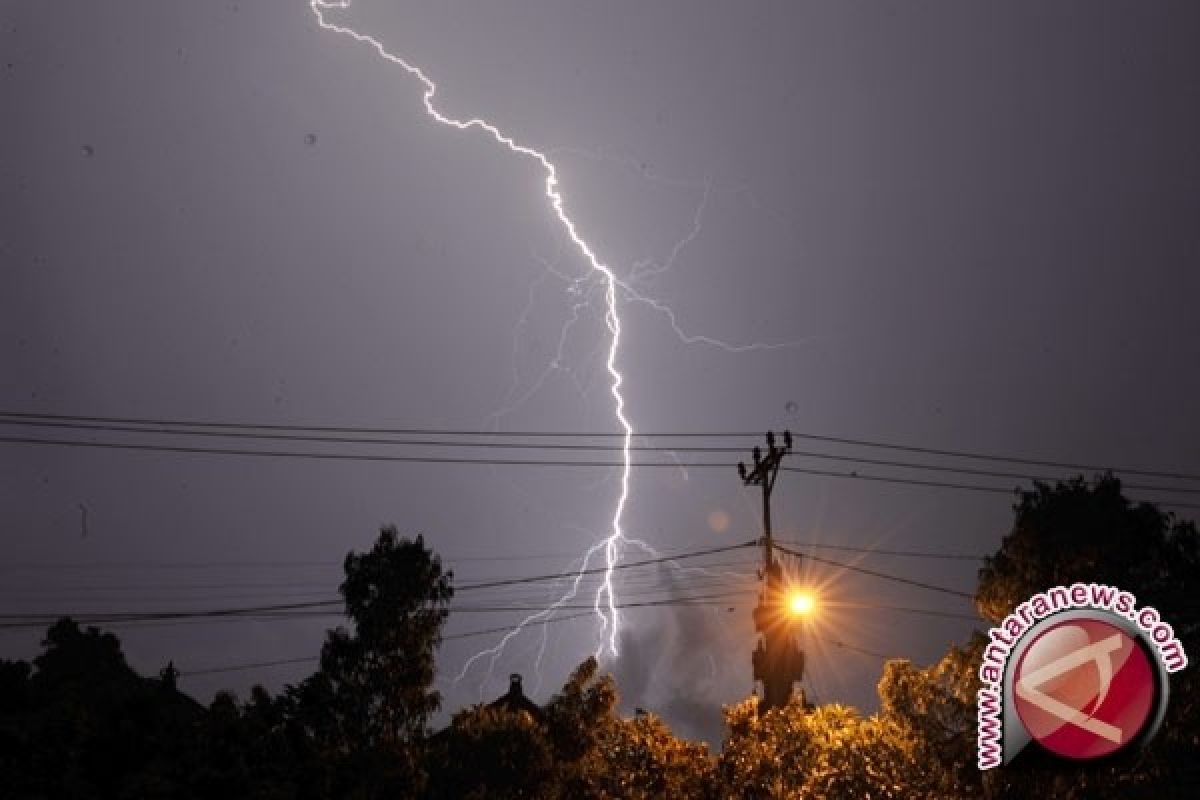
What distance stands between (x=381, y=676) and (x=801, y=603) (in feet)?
29.4

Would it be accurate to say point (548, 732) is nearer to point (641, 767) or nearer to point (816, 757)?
point (641, 767)

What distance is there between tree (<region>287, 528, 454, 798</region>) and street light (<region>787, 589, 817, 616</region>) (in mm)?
7905

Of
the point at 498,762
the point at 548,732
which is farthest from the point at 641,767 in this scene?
the point at 498,762

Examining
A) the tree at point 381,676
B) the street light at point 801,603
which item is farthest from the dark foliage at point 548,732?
the street light at point 801,603

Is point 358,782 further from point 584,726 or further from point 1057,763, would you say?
point 1057,763

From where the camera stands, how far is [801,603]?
17.7 metres

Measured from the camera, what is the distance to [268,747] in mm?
9711

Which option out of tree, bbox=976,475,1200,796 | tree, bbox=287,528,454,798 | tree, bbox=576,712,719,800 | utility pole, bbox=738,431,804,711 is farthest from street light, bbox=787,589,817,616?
tree, bbox=287,528,454,798

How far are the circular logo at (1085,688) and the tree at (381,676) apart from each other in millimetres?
7093

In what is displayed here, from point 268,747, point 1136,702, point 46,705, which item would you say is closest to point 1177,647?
point 1136,702

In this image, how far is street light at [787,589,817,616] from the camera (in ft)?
57.7

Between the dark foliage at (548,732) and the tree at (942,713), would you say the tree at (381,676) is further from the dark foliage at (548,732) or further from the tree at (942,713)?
the tree at (942,713)

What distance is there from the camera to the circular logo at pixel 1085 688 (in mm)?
9641

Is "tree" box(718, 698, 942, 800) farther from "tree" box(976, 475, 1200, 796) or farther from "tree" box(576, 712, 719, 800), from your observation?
"tree" box(976, 475, 1200, 796)
